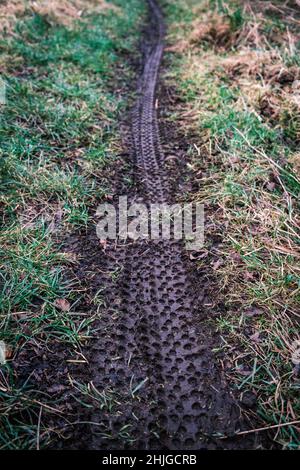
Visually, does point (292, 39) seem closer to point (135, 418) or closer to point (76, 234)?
point (76, 234)

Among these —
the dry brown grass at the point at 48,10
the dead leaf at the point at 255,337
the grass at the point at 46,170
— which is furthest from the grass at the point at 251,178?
the dry brown grass at the point at 48,10

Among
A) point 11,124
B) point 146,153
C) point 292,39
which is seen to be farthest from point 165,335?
point 292,39

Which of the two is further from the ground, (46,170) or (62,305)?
(46,170)

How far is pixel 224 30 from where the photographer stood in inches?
196

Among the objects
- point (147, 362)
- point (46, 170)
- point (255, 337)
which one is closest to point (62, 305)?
point (147, 362)

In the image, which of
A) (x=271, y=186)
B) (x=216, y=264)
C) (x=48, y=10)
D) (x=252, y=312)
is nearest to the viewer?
(x=252, y=312)

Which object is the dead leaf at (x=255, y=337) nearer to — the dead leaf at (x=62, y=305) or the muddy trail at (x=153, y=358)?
the muddy trail at (x=153, y=358)

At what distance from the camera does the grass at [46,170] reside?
1.82 metres

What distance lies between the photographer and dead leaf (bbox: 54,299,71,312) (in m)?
2.00

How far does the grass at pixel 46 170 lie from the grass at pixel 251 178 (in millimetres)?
886

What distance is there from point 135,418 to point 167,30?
23.3ft

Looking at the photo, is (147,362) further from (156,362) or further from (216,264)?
(216,264)

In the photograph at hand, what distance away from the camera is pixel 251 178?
2828 mm

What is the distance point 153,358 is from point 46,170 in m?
1.89
